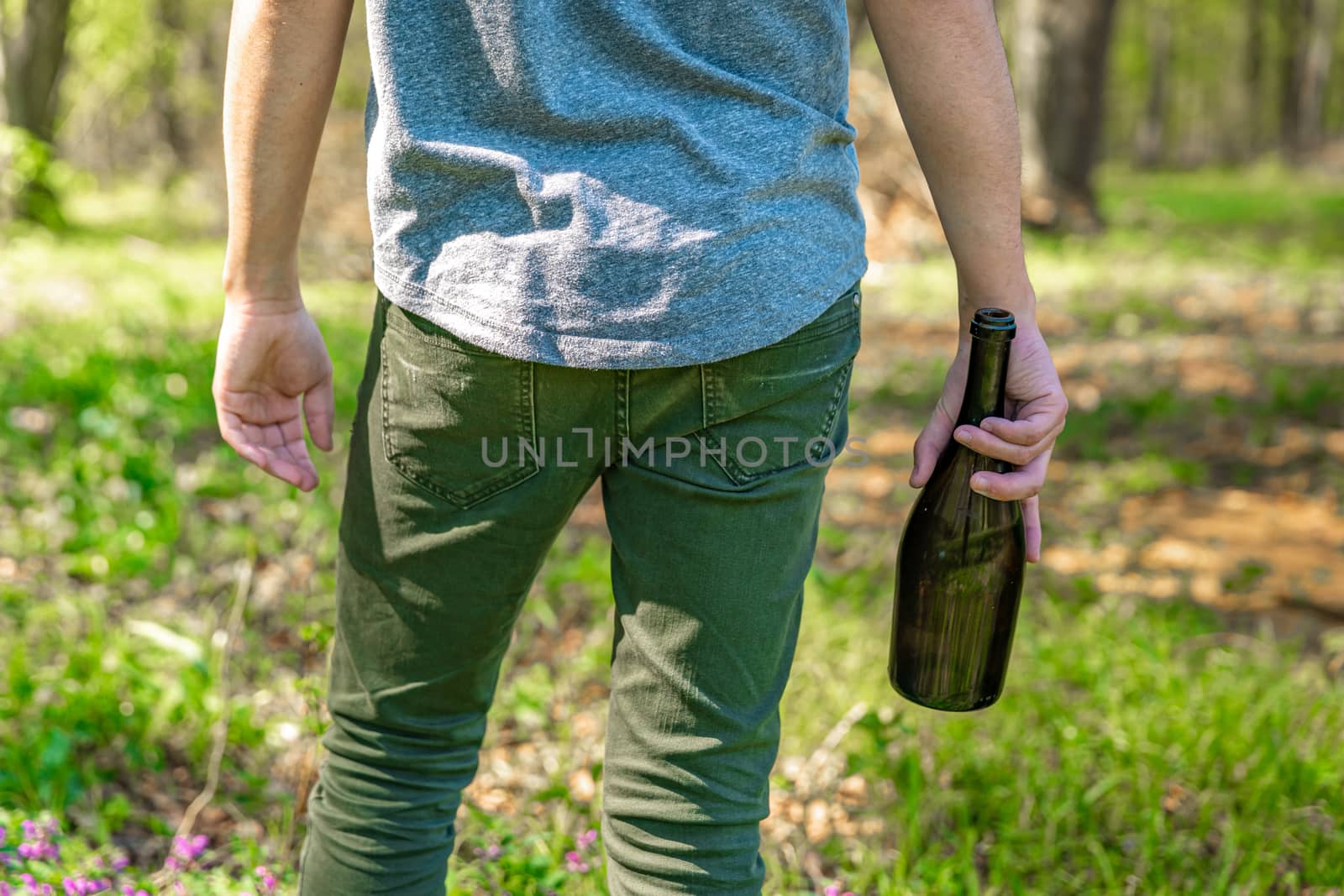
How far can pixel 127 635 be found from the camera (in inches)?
112

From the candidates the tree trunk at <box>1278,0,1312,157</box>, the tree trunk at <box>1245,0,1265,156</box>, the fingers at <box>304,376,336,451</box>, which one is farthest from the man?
the tree trunk at <box>1245,0,1265,156</box>

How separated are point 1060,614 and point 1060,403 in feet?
6.72

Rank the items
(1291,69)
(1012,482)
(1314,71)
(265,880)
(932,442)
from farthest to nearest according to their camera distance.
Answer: (1291,69) < (1314,71) < (265,880) < (932,442) < (1012,482)

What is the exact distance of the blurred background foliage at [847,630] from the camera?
2.20m

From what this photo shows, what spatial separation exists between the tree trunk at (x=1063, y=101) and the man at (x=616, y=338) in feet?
27.9

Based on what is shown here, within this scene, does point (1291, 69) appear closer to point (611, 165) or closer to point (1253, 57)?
point (1253, 57)

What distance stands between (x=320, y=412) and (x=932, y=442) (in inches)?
32.4

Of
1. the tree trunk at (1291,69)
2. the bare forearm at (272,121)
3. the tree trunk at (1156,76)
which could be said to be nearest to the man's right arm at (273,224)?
the bare forearm at (272,121)

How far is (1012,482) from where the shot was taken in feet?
4.25

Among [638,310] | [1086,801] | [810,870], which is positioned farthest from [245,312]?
[1086,801]

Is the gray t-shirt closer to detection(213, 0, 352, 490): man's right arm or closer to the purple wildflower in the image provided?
detection(213, 0, 352, 490): man's right arm

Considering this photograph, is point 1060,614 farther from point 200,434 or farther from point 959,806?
point 200,434

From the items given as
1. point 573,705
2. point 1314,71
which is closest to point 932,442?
point 573,705

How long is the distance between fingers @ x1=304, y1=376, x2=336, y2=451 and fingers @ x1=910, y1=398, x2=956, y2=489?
30.6 inches
